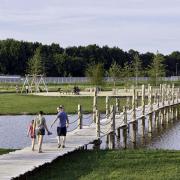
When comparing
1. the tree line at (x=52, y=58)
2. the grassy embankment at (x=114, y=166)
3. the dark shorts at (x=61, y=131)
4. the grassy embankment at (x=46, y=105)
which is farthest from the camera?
the tree line at (x=52, y=58)

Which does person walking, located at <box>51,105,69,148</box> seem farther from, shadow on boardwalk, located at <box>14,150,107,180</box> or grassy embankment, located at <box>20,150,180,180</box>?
grassy embankment, located at <box>20,150,180,180</box>

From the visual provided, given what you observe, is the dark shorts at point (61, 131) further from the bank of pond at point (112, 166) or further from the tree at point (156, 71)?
the tree at point (156, 71)

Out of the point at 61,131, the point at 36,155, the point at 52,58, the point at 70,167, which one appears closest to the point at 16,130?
the point at 61,131

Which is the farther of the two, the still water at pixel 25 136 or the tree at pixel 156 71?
the tree at pixel 156 71

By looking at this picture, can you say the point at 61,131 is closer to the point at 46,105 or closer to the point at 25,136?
the point at 25,136

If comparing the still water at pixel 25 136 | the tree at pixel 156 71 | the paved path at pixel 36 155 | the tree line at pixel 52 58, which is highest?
the tree line at pixel 52 58

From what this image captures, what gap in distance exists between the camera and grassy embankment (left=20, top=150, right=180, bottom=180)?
18250mm

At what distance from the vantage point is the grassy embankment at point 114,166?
18.2 meters

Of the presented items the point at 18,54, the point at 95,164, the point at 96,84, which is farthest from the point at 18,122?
the point at 18,54

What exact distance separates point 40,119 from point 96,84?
6894 centimetres

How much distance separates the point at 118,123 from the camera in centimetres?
3447

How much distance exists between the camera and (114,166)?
19938 millimetres

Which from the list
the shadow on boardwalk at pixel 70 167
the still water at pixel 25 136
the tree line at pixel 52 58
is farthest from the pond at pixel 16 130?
the tree line at pixel 52 58

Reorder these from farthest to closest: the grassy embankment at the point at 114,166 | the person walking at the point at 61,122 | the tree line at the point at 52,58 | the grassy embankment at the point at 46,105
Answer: the tree line at the point at 52,58 < the grassy embankment at the point at 46,105 < the person walking at the point at 61,122 < the grassy embankment at the point at 114,166
